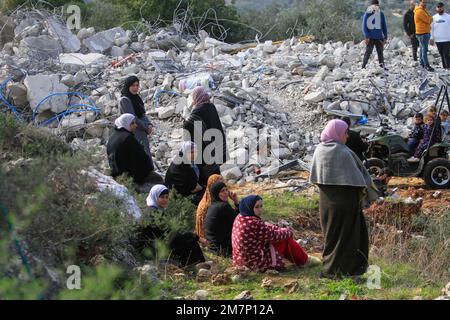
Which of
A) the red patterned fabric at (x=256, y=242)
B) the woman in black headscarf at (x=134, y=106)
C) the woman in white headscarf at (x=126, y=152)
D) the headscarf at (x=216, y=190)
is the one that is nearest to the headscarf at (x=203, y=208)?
the headscarf at (x=216, y=190)

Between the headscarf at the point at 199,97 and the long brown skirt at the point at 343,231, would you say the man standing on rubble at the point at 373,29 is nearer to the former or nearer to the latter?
the headscarf at the point at 199,97

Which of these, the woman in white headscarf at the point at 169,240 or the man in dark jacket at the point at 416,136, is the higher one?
the man in dark jacket at the point at 416,136

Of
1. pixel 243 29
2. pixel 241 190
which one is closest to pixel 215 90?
pixel 241 190

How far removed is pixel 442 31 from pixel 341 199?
948 centimetres

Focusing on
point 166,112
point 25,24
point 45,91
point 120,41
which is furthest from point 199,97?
point 25,24

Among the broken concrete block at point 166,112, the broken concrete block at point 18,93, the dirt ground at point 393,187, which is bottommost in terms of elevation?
the dirt ground at point 393,187

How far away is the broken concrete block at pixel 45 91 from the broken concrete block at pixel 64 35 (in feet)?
8.23

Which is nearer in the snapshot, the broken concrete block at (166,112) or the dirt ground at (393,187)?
the dirt ground at (393,187)

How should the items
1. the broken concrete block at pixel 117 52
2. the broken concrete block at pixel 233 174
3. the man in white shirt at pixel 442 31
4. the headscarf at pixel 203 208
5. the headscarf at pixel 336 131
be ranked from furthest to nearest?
the broken concrete block at pixel 117 52 < the man in white shirt at pixel 442 31 < the broken concrete block at pixel 233 174 < the headscarf at pixel 203 208 < the headscarf at pixel 336 131

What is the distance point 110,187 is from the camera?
7590mm

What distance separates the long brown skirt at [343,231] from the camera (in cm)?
696

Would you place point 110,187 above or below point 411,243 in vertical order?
above
